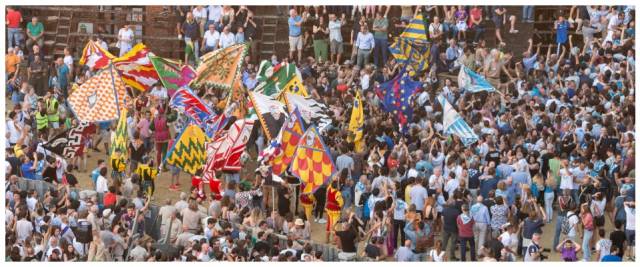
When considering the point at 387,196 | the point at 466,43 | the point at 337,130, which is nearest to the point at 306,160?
the point at 387,196

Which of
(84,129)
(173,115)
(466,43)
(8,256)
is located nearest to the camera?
(8,256)

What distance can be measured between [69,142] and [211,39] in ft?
26.9

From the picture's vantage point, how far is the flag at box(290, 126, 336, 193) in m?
27.3

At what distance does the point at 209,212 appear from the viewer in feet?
90.1

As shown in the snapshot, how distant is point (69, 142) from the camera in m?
30.8

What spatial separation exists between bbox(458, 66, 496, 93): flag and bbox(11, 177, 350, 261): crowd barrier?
810 cm

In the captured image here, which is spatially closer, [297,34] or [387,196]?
[387,196]

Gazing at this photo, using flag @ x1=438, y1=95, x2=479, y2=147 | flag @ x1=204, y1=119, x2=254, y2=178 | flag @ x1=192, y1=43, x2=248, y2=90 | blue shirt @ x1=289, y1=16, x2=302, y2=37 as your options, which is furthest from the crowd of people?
blue shirt @ x1=289, y1=16, x2=302, y2=37

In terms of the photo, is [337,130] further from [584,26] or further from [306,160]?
[584,26]

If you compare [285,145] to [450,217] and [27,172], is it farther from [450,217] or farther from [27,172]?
[27,172]

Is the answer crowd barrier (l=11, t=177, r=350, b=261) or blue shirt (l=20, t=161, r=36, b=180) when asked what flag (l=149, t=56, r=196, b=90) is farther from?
crowd barrier (l=11, t=177, r=350, b=261)

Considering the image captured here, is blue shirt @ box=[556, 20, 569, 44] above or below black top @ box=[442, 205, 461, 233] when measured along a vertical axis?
above

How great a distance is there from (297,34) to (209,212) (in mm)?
12310

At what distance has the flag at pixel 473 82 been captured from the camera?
33938 millimetres
